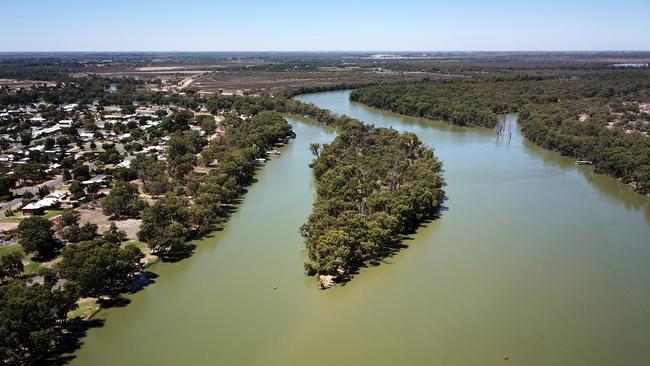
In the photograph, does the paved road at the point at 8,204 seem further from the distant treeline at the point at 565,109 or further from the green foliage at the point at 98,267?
the distant treeline at the point at 565,109

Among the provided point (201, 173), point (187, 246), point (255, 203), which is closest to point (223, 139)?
point (201, 173)

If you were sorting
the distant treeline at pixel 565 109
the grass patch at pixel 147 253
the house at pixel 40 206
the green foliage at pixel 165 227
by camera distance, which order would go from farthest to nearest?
1. the distant treeline at pixel 565 109
2. the house at pixel 40 206
3. the green foliage at pixel 165 227
4. the grass patch at pixel 147 253

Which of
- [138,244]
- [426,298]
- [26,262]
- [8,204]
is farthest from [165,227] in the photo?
[8,204]

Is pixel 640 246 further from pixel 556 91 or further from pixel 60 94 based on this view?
pixel 60 94

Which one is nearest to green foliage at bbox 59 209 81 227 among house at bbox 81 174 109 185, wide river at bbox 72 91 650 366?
wide river at bbox 72 91 650 366

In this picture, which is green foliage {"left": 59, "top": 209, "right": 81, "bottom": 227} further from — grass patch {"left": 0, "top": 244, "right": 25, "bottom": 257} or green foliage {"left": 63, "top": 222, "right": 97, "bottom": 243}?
grass patch {"left": 0, "top": 244, "right": 25, "bottom": 257}

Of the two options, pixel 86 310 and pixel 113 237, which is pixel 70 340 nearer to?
pixel 86 310

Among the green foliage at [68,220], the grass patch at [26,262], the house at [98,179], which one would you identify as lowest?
the grass patch at [26,262]

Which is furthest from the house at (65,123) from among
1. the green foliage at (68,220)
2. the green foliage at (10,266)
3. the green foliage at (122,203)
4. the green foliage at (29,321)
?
the green foliage at (29,321)
